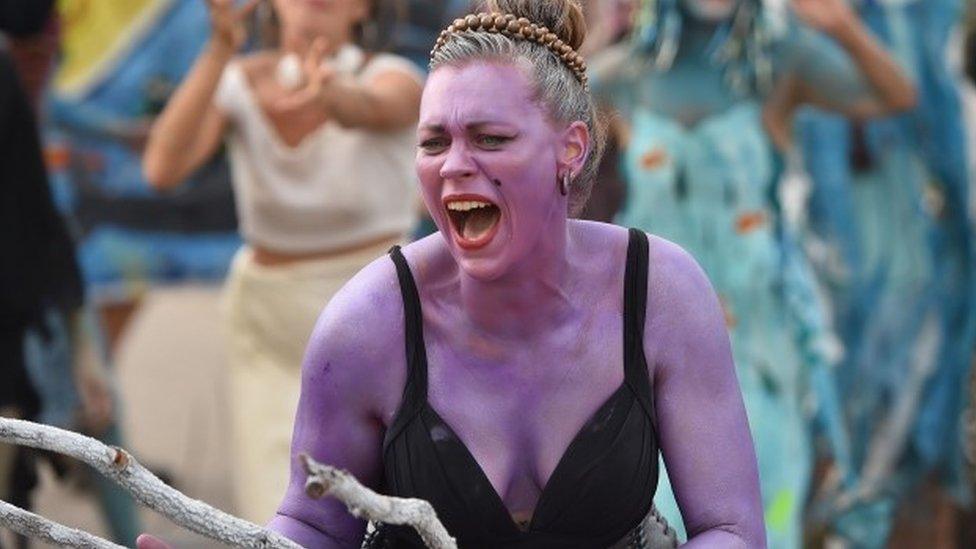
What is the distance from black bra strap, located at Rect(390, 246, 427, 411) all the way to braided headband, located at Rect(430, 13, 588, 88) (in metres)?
0.30

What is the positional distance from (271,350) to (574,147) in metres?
3.41

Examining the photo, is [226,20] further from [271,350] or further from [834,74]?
[834,74]

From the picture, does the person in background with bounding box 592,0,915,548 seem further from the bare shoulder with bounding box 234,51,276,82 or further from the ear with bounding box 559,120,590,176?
the ear with bounding box 559,120,590,176

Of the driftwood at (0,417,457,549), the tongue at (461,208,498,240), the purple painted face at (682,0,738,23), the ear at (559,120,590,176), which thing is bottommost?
the purple painted face at (682,0,738,23)

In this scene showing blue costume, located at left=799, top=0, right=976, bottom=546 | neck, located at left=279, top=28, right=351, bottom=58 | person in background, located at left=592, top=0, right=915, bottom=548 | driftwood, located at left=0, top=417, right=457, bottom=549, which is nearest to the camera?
driftwood, located at left=0, top=417, right=457, bottom=549

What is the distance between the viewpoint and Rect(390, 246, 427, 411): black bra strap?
12.5ft

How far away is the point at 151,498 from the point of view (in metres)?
3.29

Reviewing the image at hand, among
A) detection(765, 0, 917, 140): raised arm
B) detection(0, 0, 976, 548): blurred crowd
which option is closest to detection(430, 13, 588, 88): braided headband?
detection(0, 0, 976, 548): blurred crowd

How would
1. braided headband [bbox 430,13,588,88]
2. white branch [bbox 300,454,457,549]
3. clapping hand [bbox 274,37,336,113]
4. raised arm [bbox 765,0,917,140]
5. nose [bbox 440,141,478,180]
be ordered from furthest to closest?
1. raised arm [bbox 765,0,917,140]
2. clapping hand [bbox 274,37,336,113]
3. braided headband [bbox 430,13,588,88]
4. nose [bbox 440,141,478,180]
5. white branch [bbox 300,454,457,549]

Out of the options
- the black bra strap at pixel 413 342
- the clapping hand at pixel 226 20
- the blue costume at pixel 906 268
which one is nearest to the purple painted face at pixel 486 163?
the black bra strap at pixel 413 342

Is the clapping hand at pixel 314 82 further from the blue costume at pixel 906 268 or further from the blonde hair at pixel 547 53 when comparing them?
the blonde hair at pixel 547 53

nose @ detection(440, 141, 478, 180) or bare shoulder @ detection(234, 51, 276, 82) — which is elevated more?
nose @ detection(440, 141, 478, 180)

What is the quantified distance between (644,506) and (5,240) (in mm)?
3612

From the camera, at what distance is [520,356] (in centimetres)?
386
